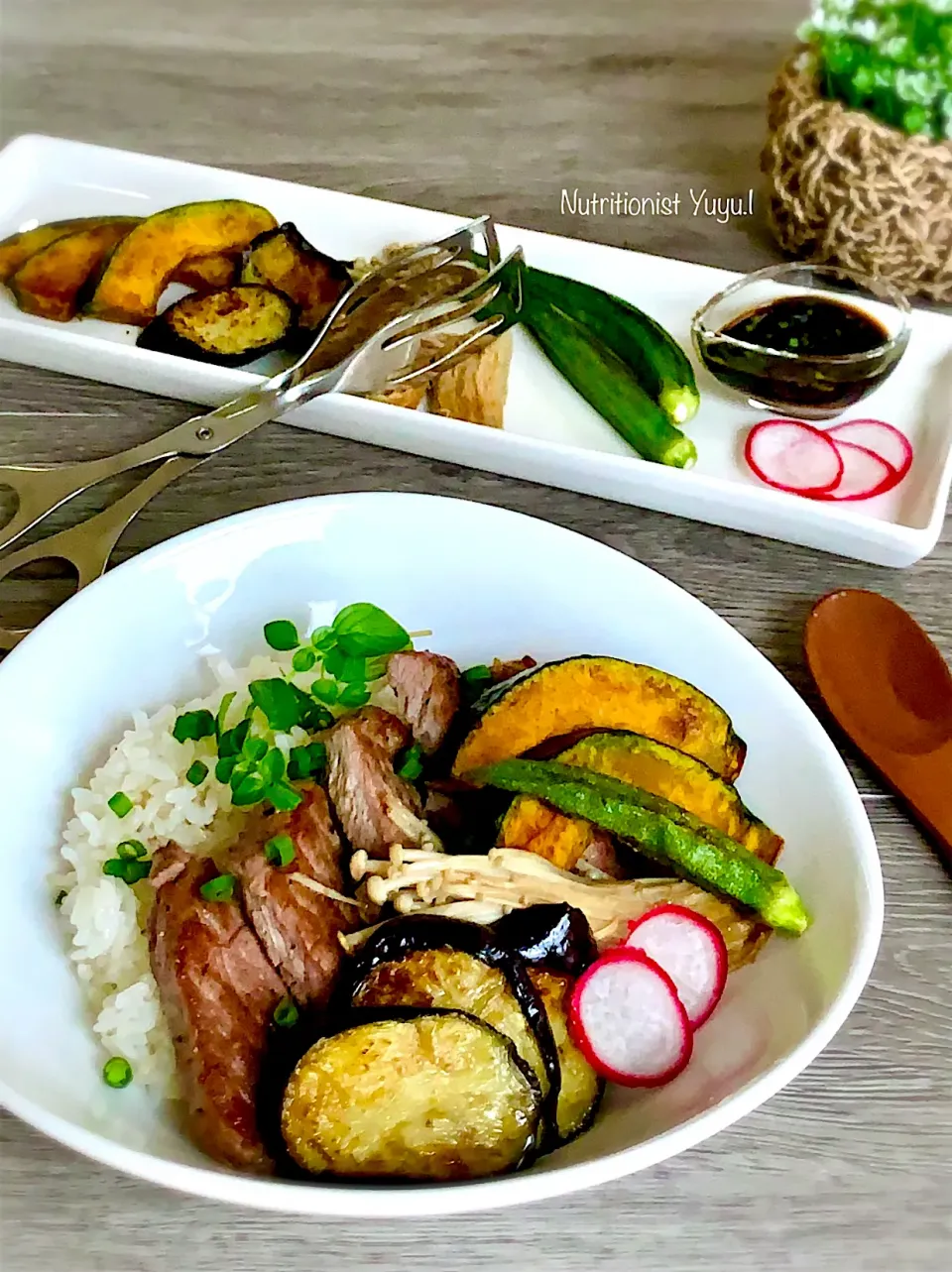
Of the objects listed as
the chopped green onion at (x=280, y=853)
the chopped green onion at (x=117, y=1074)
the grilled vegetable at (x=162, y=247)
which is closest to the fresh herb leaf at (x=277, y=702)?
the chopped green onion at (x=280, y=853)

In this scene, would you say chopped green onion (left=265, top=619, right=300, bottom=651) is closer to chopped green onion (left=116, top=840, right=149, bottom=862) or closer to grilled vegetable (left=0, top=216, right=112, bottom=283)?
chopped green onion (left=116, top=840, right=149, bottom=862)

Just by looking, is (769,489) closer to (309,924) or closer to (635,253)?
(635,253)

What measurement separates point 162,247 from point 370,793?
4.14 feet

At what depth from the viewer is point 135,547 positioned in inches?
66.9

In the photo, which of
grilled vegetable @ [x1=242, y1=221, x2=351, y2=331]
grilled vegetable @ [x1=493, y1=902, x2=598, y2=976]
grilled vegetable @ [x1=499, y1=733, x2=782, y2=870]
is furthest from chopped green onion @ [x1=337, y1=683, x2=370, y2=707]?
grilled vegetable @ [x1=242, y1=221, x2=351, y2=331]

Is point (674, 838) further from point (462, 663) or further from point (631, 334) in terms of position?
point (631, 334)

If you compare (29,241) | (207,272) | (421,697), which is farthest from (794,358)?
(29,241)

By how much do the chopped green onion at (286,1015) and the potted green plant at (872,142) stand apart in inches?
68.3

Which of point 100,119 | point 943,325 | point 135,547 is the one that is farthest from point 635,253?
point 100,119

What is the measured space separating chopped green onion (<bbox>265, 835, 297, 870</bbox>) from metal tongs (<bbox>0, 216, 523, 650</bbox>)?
56 centimetres

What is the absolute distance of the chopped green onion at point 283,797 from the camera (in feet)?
3.95

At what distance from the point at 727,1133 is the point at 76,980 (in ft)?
2.21

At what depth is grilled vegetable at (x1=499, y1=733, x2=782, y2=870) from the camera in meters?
1.20

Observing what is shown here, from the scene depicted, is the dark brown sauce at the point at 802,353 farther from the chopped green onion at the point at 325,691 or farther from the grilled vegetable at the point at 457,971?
the grilled vegetable at the point at 457,971
